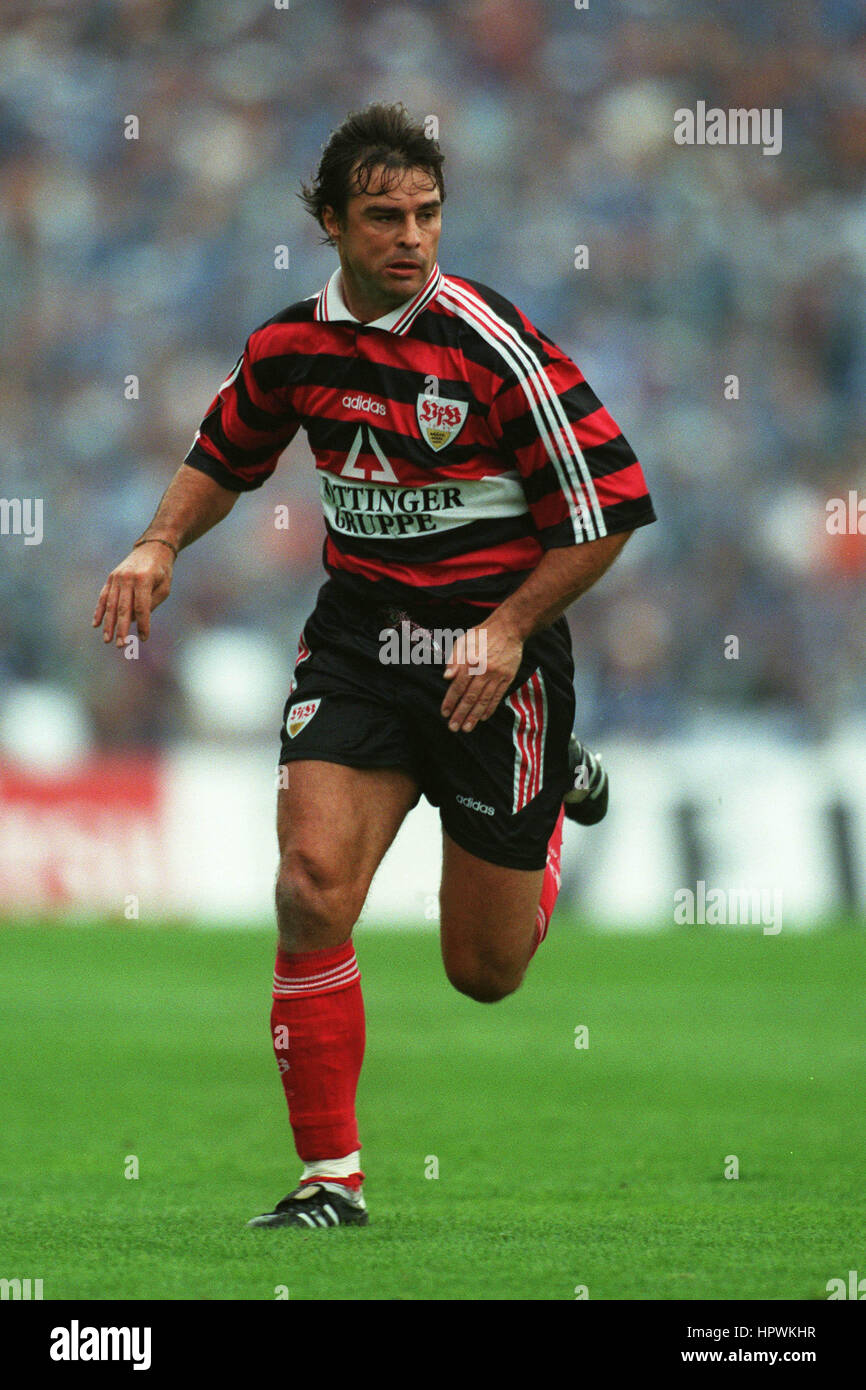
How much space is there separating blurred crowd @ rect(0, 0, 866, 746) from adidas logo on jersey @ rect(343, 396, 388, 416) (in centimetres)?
807

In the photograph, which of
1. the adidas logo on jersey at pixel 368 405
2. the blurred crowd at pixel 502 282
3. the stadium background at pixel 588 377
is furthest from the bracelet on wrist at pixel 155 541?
the blurred crowd at pixel 502 282

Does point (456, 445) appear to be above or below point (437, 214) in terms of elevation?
below

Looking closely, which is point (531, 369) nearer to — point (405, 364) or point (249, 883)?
point (405, 364)

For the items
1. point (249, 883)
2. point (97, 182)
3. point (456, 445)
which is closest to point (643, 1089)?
point (456, 445)

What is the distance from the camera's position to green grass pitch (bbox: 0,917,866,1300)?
3.96 m

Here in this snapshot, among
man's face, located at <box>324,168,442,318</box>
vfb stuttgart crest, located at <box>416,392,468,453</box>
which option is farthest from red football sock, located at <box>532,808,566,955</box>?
man's face, located at <box>324,168,442,318</box>

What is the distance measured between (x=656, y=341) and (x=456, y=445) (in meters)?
10.3

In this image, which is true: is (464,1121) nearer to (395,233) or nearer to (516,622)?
(516,622)

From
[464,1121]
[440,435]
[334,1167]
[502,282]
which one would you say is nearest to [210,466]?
[440,435]

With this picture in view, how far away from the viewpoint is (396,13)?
16.2 metres

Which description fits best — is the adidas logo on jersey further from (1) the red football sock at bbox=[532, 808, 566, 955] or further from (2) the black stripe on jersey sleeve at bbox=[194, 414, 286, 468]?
(1) the red football sock at bbox=[532, 808, 566, 955]
